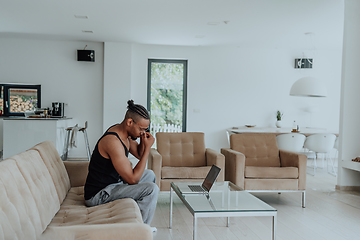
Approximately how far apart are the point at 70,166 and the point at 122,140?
851 mm

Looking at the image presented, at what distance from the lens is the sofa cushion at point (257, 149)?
4707 mm

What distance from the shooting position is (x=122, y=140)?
260cm

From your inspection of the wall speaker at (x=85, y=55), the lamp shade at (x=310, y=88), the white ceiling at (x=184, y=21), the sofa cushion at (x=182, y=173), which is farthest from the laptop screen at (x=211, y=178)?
the wall speaker at (x=85, y=55)

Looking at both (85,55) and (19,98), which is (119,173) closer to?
(85,55)

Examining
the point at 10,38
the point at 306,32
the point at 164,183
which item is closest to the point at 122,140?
the point at 164,183

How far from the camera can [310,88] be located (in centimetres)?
642

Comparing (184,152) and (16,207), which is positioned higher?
(16,207)

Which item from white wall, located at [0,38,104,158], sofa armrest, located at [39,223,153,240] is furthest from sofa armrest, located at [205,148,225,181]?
white wall, located at [0,38,104,158]

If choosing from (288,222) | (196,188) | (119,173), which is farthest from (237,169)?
(119,173)

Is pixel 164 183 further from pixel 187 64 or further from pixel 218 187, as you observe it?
pixel 187 64

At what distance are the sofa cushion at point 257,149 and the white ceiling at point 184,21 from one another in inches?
78.0

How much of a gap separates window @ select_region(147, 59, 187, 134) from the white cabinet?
263cm

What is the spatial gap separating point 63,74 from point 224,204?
21.8 ft

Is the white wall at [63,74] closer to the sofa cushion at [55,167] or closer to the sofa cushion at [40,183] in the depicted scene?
the sofa cushion at [55,167]
